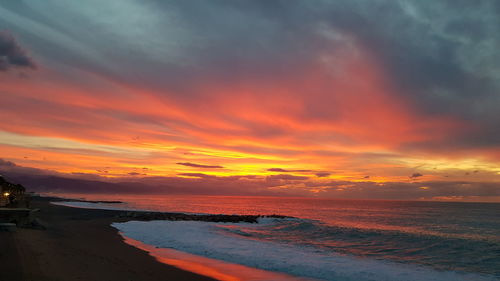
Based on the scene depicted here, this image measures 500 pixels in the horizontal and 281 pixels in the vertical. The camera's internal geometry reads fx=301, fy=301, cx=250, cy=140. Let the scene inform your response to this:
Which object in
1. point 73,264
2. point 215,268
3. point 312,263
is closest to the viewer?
point 73,264

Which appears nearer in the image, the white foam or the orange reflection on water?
the orange reflection on water

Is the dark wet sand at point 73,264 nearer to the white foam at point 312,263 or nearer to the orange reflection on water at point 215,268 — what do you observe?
the orange reflection on water at point 215,268

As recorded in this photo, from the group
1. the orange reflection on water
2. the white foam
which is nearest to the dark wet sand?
A: the orange reflection on water

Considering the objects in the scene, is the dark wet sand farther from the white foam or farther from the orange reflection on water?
the white foam

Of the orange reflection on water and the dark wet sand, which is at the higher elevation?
the dark wet sand

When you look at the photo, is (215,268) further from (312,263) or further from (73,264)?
(73,264)

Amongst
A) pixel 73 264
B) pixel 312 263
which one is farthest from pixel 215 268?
pixel 73 264

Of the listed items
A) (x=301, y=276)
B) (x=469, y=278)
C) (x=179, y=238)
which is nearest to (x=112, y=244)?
(x=179, y=238)

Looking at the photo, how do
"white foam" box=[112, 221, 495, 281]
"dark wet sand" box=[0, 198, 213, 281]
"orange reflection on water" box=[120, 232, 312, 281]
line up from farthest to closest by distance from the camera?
"white foam" box=[112, 221, 495, 281] < "orange reflection on water" box=[120, 232, 312, 281] < "dark wet sand" box=[0, 198, 213, 281]

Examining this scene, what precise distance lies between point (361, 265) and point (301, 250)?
5177 millimetres

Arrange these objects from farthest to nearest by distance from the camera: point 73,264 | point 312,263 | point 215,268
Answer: point 312,263 < point 215,268 < point 73,264

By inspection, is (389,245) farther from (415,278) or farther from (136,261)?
(136,261)

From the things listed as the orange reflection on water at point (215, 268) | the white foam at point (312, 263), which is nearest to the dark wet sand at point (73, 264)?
the orange reflection on water at point (215, 268)

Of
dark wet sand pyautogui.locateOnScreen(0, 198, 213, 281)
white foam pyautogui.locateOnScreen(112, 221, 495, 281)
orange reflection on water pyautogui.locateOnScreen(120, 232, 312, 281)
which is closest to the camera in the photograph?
dark wet sand pyautogui.locateOnScreen(0, 198, 213, 281)
